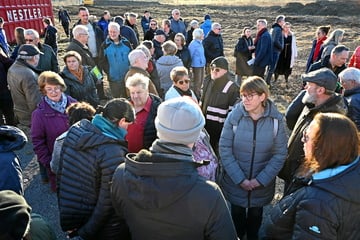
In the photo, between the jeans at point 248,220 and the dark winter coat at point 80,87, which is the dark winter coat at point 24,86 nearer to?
the dark winter coat at point 80,87

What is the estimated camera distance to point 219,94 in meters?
4.52

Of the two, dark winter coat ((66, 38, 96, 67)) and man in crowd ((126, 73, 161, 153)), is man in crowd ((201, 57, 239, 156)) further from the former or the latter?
dark winter coat ((66, 38, 96, 67))

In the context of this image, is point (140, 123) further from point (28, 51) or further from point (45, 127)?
point (28, 51)

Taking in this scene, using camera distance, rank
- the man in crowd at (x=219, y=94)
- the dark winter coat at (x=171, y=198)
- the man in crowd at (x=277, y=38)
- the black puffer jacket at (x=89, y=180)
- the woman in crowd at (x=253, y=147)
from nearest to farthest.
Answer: the dark winter coat at (x=171, y=198)
the black puffer jacket at (x=89, y=180)
the woman in crowd at (x=253, y=147)
the man in crowd at (x=219, y=94)
the man in crowd at (x=277, y=38)

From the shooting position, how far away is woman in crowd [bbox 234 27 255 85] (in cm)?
925

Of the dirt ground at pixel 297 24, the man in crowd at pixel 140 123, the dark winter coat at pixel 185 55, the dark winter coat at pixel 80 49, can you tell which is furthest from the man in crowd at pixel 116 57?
the dirt ground at pixel 297 24

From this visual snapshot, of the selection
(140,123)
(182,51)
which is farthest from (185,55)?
(140,123)

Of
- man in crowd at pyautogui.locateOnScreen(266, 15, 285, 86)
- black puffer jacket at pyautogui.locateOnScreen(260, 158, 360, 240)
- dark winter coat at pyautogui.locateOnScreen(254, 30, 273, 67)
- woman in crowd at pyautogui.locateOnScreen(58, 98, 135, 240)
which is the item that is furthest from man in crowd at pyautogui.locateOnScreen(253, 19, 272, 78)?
black puffer jacket at pyautogui.locateOnScreen(260, 158, 360, 240)

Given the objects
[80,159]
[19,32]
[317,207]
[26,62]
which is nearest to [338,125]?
[317,207]

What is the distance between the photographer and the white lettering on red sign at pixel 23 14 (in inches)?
590

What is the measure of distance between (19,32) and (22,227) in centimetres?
610

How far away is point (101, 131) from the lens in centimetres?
254

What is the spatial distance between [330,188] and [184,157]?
875 mm

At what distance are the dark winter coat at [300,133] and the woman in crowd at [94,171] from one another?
1730 mm
